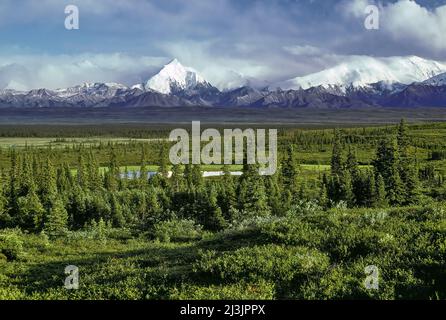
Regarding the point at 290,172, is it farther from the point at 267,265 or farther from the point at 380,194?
the point at 267,265

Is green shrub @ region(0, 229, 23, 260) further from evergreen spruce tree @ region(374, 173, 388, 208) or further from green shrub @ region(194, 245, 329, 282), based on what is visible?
evergreen spruce tree @ region(374, 173, 388, 208)

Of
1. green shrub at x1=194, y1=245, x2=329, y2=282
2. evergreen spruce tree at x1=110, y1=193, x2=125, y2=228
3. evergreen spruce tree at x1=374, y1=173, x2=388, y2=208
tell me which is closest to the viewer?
green shrub at x1=194, y1=245, x2=329, y2=282

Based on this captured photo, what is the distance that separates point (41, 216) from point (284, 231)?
74419mm

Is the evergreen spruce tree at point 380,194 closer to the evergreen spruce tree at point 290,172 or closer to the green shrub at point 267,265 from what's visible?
the evergreen spruce tree at point 290,172

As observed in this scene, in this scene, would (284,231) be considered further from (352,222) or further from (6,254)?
(6,254)

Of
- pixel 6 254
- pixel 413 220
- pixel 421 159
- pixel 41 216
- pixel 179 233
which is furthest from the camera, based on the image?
pixel 421 159

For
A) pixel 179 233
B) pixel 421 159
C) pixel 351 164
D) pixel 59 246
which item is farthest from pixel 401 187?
pixel 421 159

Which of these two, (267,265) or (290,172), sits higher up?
(267,265)

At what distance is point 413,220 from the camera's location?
18.9 meters

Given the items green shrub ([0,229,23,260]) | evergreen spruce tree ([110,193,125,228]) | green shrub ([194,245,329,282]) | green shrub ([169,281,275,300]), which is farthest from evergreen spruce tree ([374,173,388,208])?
green shrub ([169,281,275,300])

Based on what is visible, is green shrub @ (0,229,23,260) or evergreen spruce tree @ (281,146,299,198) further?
evergreen spruce tree @ (281,146,299,198)

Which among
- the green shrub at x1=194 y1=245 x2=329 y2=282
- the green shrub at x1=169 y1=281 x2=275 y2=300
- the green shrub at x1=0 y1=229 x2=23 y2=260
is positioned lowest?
the green shrub at x1=0 y1=229 x2=23 y2=260

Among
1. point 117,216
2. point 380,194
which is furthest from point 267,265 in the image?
point 380,194

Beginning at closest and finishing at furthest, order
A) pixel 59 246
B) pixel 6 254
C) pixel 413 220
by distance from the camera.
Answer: pixel 413 220 < pixel 6 254 < pixel 59 246
